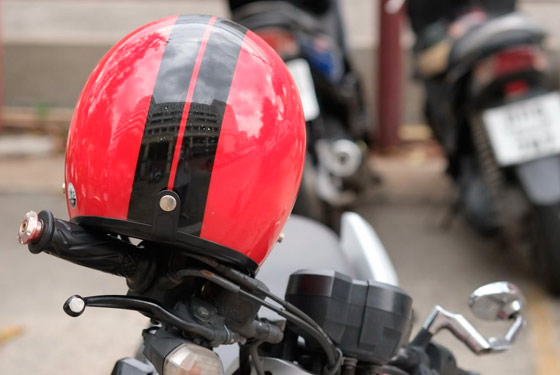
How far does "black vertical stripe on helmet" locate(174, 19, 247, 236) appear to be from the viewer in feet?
4.77

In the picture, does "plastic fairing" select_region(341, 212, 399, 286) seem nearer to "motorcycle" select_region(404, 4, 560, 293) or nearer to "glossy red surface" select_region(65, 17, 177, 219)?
"glossy red surface" select_region(65, 17, 177, 219)

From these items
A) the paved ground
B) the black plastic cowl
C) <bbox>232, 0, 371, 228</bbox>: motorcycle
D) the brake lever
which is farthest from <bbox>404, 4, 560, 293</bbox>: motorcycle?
the brake lever

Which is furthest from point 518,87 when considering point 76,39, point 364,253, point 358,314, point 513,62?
point 76,39

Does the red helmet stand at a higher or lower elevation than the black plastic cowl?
higher

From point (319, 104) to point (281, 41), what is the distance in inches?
23.5

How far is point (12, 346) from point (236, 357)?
2182 millimetres

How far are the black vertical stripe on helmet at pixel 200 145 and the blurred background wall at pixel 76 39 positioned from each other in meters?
4.37

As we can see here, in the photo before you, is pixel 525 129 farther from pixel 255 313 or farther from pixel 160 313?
pixel 160 313

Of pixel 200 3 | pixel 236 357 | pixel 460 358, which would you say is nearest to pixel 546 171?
pixel 460 358

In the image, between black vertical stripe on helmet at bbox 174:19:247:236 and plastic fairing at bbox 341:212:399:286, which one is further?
plastic fairing at bbox 341:212:399:286

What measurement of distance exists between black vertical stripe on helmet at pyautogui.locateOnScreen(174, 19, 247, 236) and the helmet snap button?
15 millimetres

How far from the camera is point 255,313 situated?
156 cm

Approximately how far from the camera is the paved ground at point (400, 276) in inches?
141

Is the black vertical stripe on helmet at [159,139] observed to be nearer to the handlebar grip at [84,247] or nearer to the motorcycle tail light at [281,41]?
the handlebar grip at [84,247]
